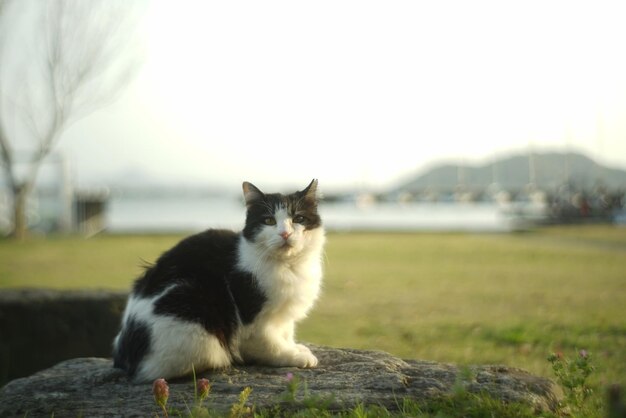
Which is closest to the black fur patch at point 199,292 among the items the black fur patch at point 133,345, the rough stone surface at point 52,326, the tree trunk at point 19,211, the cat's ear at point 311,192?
the black fur patch at point 133,345

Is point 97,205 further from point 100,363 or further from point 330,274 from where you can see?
point 100,363

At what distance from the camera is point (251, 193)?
336cm

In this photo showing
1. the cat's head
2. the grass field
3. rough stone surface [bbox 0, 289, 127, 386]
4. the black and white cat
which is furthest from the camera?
the grass field

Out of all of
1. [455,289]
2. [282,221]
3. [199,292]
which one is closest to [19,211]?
[455,289]

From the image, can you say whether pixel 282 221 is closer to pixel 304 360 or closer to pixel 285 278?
pixel 285 278

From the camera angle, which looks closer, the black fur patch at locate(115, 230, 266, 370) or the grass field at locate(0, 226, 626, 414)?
the black fur patch at locate(115, 230, 266, 370)

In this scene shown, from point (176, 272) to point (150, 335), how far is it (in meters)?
0.35

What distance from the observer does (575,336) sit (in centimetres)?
562

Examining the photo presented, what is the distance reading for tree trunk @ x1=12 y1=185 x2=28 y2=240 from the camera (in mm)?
17719

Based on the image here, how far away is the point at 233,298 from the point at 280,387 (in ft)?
1.82

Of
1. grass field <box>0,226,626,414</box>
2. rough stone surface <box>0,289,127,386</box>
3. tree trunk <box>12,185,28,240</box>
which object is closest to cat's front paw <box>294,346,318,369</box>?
grass field <box>0,226,626,414</box>

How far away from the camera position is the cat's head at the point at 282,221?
3105mm

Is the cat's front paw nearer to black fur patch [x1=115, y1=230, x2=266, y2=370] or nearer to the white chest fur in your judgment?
the white chest fur

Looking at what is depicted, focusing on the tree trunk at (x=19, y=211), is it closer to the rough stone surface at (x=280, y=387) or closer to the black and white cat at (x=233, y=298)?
the rough stone surface at (x=280, y=387)
